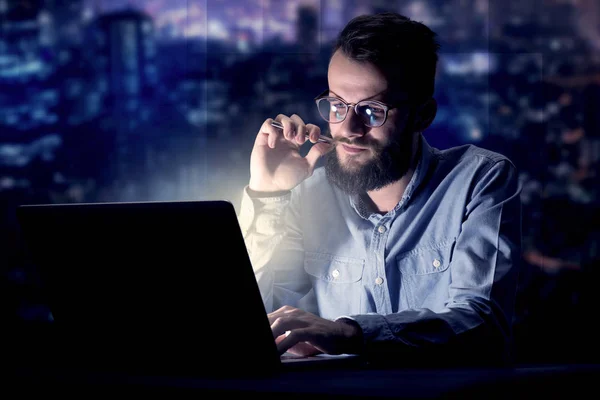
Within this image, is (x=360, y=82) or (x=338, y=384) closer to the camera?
(x=338, y=384)

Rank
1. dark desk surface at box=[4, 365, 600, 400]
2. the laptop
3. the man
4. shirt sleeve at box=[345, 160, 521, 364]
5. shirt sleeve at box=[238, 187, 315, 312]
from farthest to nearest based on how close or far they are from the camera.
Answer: shirt sleeve at box=[238, 187, 315, 312] → the man → shirt sleeve at box=[345, 160, 521, 364] → the laptop → dark desk surface at box=[4, 365, 600, 400]

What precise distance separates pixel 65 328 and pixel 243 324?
0.34 metres

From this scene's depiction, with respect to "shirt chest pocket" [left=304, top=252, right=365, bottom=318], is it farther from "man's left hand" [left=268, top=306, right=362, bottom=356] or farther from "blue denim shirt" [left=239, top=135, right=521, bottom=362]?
"man's left hand" [left=268, top=306, right=362, bottom=356]

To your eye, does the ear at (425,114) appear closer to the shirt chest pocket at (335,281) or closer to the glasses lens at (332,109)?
the glasses lens at (332,109)

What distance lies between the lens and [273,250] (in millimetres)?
1837

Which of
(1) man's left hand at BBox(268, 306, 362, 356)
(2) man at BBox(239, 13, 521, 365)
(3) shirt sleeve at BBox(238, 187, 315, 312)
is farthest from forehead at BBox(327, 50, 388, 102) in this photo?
(1) man's left hand at BBox(268, 306, 362, 356)

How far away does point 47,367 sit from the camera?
1033mm

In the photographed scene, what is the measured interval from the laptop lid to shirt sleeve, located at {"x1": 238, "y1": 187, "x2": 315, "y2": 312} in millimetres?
771

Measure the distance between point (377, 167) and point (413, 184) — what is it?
0.10m

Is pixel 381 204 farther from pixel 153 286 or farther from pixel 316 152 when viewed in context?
pixel 153 286

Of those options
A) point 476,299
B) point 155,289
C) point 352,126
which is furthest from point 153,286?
point 352,126

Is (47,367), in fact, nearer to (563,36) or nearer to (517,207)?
(517,207)

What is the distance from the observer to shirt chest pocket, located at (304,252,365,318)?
1742mm

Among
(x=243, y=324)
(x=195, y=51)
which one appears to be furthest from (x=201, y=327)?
Answer: (x=195, y=51)
